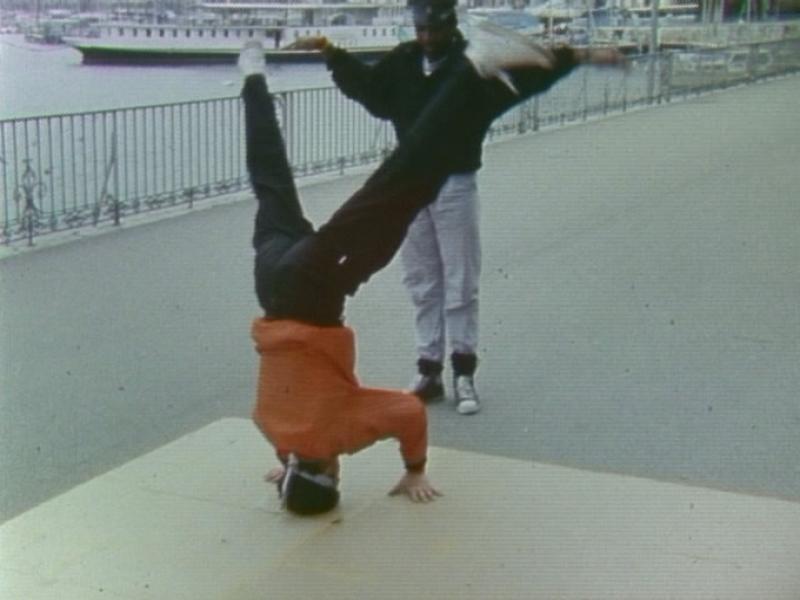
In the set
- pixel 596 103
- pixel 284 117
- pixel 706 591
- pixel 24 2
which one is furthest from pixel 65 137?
pixel 596 103

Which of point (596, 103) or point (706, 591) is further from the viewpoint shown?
point (596, 103)

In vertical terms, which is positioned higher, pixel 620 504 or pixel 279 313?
pixel 279 313

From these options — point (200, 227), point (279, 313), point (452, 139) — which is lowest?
point (200, 227)

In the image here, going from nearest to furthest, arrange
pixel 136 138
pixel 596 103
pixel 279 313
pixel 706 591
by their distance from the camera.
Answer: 1. pixel 706 591
2. pixel 279 313
3. pixel 136 138
4. pixel 596 103

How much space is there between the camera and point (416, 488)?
199 inches

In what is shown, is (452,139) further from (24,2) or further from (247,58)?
(24,2)

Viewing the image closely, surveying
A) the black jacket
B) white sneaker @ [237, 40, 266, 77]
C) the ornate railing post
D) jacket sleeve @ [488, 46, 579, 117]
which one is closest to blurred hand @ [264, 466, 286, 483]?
the black jacket

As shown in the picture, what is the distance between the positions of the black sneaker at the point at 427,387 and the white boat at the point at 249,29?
2181 mm

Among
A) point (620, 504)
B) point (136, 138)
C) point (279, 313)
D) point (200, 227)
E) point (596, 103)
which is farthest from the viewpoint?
point (596, 103)

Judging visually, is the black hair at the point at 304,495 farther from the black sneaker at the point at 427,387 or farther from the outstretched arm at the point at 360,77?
the outstretched arm at the point at 360,77

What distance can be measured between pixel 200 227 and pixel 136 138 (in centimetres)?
164

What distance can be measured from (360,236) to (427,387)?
1726 millimetres

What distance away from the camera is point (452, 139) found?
482cm

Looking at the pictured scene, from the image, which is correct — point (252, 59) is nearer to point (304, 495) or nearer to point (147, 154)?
point (304, 495)
